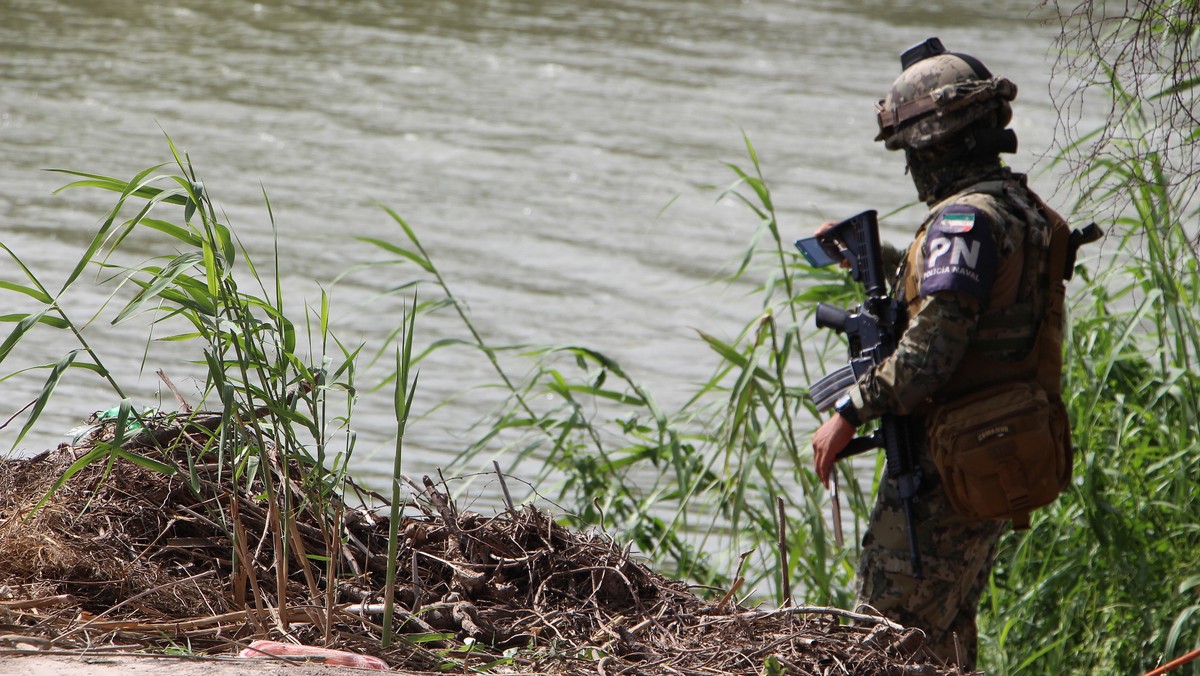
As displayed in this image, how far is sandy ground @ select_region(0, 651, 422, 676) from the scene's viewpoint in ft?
6.83

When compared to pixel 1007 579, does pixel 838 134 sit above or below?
above

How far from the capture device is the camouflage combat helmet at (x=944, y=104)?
137 inches

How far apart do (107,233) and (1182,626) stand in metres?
2.99

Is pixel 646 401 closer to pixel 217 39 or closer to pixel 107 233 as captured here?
pixel 107 233

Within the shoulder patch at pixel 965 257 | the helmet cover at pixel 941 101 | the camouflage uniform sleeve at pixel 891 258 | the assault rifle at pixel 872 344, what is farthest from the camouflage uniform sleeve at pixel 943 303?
the camouflage uniform sleeve at pixel 891 258

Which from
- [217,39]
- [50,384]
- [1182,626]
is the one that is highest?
[217,39]

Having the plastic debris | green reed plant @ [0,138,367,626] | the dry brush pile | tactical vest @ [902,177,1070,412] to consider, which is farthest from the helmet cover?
the plastic debris

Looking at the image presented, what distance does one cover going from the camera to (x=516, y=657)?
7.92 feet

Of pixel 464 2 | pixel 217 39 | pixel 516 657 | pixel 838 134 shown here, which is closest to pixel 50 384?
pixel 516 657

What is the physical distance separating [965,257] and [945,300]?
0.38ft

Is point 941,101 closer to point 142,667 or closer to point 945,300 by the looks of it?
point 945,300

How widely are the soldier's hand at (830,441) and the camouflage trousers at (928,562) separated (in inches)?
7.8

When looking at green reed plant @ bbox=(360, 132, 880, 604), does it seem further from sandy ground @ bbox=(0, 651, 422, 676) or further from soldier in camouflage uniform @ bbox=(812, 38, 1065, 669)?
sandy ground @ bbox=(0, 651, 422, 676)

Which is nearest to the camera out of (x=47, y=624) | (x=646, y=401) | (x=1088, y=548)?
(x=47, y=624)
